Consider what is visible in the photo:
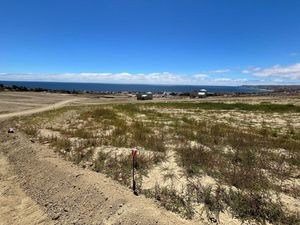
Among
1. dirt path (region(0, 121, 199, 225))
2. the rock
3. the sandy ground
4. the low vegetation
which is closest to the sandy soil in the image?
the low vegetation

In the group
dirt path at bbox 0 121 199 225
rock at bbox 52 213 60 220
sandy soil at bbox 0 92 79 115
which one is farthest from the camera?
sandy soil at bbox 0 92 79 115

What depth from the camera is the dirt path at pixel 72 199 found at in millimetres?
6289

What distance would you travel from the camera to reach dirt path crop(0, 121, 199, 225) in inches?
248

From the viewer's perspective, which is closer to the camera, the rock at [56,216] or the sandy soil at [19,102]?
the rock at [56,216]

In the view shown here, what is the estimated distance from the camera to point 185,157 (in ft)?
32.4

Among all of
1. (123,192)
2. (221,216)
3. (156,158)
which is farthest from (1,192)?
(221,216)

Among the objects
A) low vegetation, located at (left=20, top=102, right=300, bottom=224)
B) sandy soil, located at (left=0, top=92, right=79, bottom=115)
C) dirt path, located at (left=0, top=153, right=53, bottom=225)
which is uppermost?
low vegetation, located at (left=20, top=102, right=300, bottom=224)

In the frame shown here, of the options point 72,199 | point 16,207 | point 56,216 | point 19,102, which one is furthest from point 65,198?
point 19,102

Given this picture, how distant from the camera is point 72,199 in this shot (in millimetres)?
7488

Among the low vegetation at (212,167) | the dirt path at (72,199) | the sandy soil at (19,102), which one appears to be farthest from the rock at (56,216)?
the sandy soil at (19,102)

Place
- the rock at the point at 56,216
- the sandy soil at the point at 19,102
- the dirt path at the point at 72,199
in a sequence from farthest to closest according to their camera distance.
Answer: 1. the sandy soil at the point at 19,102
2. the rock at the point at 56,216
3. the dirt path at the point at 72,199

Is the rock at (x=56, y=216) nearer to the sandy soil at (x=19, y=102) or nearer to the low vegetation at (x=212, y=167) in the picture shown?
the low vegetation at (x=212, y=167)

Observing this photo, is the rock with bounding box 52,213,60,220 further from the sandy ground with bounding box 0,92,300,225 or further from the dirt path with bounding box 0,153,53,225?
the dirt path with bounding box 0,153,53,225

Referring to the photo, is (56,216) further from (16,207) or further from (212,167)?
(212,167)
